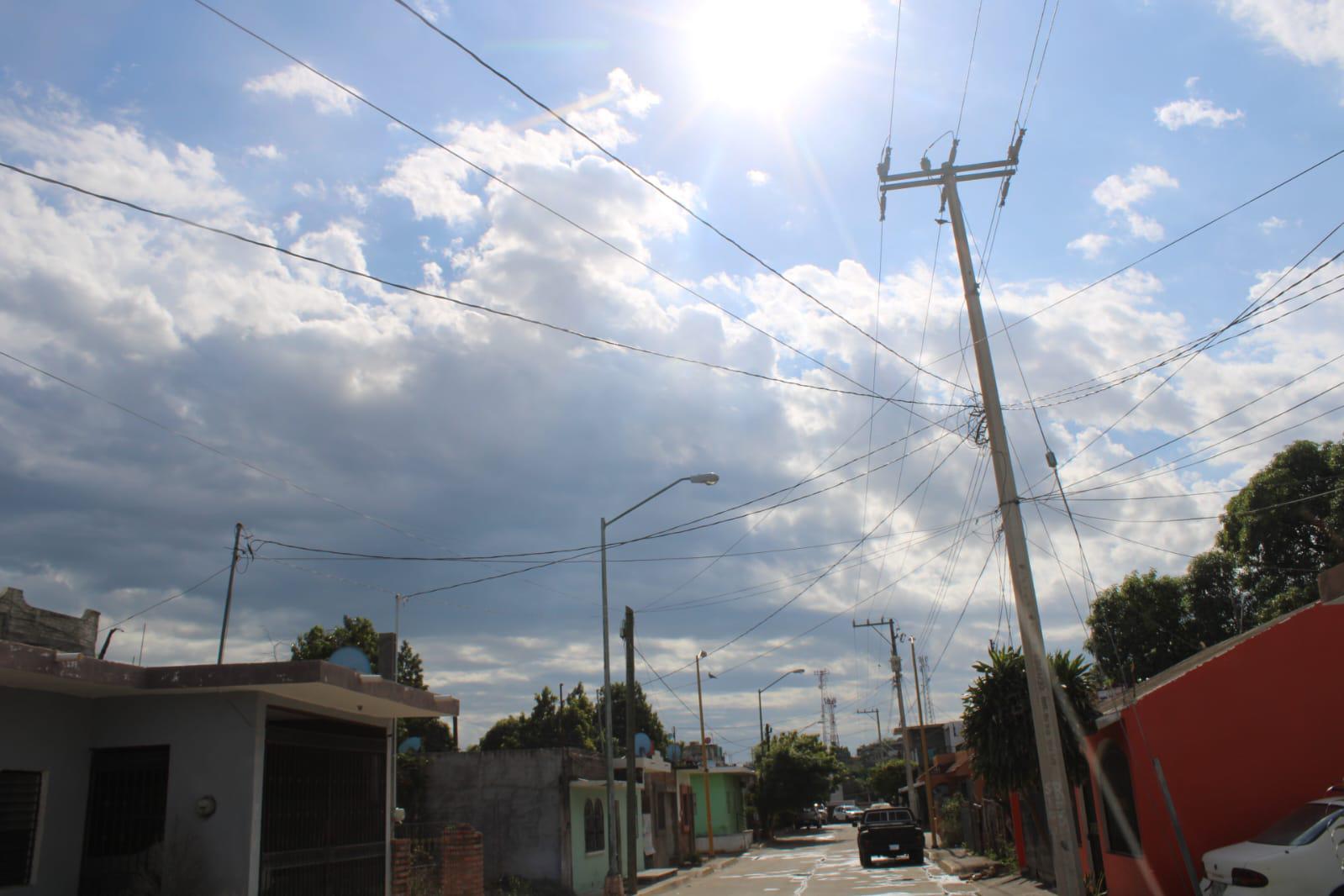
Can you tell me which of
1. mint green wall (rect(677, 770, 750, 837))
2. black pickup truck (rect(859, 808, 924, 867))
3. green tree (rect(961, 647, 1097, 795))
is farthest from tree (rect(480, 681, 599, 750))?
green tree (rect(961, 647, 1097, 795))

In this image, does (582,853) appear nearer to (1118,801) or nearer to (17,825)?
(1118,801)

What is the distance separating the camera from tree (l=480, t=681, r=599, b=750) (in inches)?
2311

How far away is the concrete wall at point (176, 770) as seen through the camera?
10.1m

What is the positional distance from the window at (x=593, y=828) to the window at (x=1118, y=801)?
556 inches

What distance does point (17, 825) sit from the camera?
968cm

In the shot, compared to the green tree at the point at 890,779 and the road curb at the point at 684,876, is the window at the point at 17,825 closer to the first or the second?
the road curb at the point at 684,876

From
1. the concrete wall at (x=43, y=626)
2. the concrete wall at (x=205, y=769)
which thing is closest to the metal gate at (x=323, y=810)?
the concrete wall at (x=205, y=769)

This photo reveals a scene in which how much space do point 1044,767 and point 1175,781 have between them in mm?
2786

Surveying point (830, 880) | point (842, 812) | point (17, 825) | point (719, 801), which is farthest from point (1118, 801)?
point (842, 812)

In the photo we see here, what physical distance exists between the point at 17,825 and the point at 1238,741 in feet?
50.6

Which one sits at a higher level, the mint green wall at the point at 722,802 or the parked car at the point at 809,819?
the mint green wall at the point at 722,802

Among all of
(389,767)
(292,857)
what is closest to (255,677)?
(292,857)

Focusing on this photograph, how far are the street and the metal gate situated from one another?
33.3 ft

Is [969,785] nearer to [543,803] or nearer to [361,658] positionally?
[543,803]
